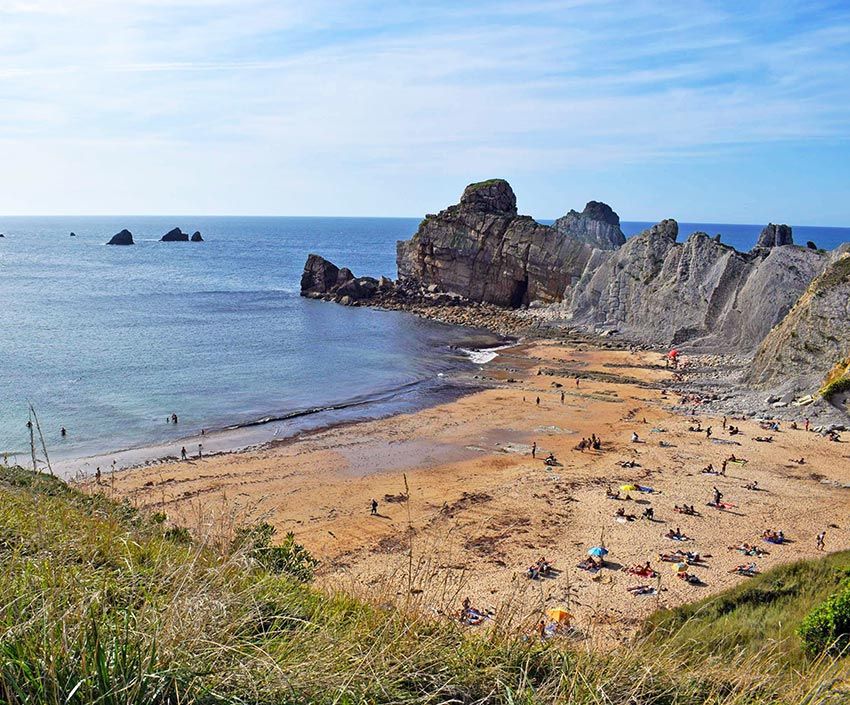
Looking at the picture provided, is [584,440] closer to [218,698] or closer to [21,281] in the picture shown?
[218,698]

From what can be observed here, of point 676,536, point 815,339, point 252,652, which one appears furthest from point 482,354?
point 252,652

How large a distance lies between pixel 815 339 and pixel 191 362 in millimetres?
41465

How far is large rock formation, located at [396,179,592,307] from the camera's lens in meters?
70.4

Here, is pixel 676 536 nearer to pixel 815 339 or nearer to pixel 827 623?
pixel 827 623

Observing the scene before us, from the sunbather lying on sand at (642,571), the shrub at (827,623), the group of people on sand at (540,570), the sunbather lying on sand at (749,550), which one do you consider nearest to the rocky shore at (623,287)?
the sunbather lying on sand at (749,550)

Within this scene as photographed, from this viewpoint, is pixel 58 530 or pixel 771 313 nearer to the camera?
pixel 58 530

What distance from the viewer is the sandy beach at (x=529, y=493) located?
19.3 m

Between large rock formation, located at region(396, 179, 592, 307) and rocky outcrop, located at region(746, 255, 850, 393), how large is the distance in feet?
101

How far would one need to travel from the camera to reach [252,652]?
4281 millimetres

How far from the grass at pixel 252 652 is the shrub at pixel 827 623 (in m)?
5.83

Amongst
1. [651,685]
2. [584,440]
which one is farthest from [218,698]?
[584,440]

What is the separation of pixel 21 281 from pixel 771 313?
309ft

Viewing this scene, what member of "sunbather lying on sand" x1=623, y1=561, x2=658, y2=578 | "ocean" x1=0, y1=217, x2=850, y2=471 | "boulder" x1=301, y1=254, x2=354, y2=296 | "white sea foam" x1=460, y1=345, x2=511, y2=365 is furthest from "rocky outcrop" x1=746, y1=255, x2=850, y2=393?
"boulder" x1=301, y1=254, x2=354, y2=296

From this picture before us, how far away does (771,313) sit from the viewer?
1855 inches
